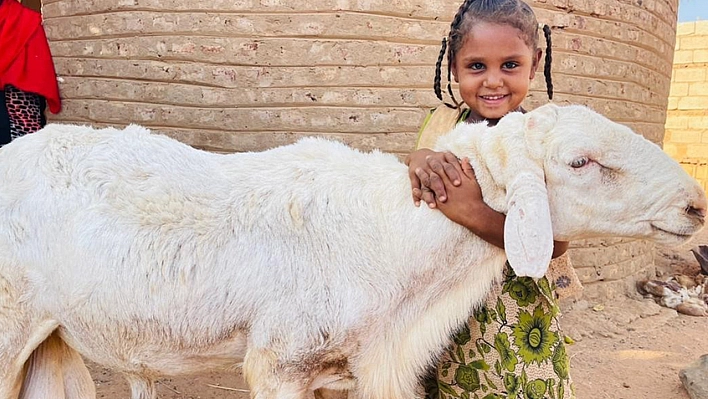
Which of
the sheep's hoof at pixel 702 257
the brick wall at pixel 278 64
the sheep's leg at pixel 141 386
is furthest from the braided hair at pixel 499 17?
the sheep's hoof at pixel 702 257

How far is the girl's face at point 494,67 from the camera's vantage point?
2.08 meters

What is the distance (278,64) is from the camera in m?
4.47

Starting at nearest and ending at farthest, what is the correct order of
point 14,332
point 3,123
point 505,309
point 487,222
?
point 487,222
point 14,332
point 505,309
point 3,123

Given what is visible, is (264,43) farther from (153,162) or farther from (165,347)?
(165,347)

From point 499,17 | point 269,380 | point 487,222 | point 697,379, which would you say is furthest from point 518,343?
point 697,379

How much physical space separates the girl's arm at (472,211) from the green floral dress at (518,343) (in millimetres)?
362

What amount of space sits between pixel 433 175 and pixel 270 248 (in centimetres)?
55

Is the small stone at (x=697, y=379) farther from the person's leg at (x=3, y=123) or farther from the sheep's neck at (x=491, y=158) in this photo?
the person's leg at (x=3, y=123)

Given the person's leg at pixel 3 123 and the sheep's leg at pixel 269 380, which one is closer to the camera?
the sheep's leg at pixel 269 380

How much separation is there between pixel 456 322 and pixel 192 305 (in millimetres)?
848

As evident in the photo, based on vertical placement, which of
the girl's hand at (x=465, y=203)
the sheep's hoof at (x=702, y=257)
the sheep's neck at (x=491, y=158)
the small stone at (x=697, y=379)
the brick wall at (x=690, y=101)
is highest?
the sheep's neck at (x=491, y=158)

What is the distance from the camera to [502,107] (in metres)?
2.17

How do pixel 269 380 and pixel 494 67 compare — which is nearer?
pixel 269 380

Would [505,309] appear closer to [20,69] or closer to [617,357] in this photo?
[617,357]
